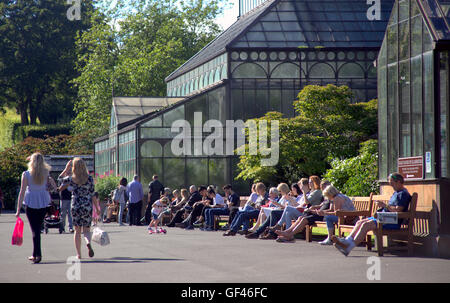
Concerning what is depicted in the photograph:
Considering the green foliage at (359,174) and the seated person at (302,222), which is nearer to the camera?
the seated person at (302,222)

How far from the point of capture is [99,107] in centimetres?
6088

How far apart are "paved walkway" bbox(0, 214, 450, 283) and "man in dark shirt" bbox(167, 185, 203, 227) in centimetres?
896

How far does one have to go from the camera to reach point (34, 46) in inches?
2948

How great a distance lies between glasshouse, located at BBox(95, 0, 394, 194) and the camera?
35406 mm

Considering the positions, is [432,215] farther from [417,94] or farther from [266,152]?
[266,152]

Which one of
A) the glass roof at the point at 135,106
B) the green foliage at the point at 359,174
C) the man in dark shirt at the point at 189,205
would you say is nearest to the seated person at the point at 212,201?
the man in dark shirt at the point at 189,205

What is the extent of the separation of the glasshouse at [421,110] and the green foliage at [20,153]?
37.9 meters

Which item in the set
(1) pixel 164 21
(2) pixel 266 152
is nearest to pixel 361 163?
(2) pixel 266 152

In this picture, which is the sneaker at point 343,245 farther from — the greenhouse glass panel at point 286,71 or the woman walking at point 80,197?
the greenhouse glass panel at point 286,71

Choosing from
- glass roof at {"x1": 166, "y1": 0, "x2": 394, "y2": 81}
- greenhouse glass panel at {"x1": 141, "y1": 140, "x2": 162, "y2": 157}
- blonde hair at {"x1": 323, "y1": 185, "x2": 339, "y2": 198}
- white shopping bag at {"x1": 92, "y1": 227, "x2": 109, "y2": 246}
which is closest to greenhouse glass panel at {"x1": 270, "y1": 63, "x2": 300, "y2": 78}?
glass roof at {"x1": 166, "y1": 0, "x2": 394, "y2": 81}

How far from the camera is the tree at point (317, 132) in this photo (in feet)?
95.3

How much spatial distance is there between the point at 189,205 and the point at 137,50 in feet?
123
